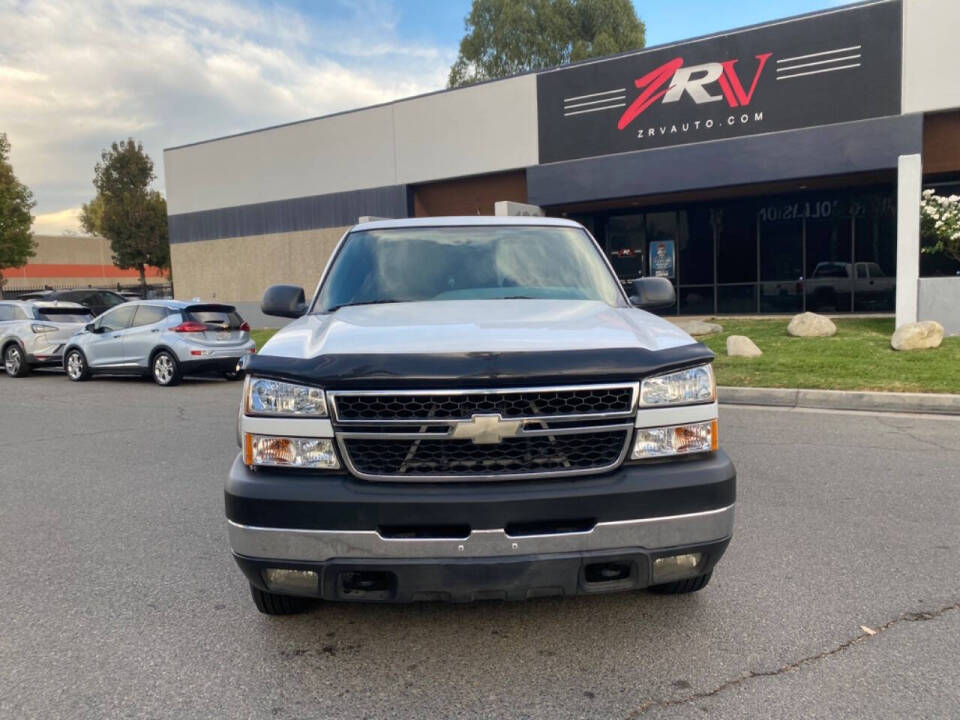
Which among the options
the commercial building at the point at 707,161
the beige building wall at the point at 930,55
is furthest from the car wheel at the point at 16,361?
the beige building wall at the point at 930,55

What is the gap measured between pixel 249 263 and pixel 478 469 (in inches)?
Result: 1036

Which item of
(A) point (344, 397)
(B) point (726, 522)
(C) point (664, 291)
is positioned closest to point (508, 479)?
(A) point (344, 397)

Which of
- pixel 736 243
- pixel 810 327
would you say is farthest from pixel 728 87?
pixel 810 327

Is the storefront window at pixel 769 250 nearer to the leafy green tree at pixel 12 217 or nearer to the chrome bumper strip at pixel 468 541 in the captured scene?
the chrome bumper strip at pixel 468 541

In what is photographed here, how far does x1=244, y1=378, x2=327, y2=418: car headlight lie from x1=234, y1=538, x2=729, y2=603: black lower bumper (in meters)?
0.55

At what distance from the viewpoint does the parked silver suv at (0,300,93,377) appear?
52.1 feet

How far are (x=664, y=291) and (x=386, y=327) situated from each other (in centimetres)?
207

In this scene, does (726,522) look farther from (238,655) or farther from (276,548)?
(238,655)

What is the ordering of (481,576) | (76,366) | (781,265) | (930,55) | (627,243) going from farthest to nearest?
1. (627,243)
2. (781,265)
3. (930,55)
4. (76,366)
5. (481,576)

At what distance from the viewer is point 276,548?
9.02ft

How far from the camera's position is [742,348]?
40.1 ft

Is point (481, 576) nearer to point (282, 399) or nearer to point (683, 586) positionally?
point (282, 399)

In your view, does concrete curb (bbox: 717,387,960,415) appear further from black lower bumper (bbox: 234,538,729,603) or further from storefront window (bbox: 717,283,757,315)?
storefront window (bbox: 717,283,757,315)

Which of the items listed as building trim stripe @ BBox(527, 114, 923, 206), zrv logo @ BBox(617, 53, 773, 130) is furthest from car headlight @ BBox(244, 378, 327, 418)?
zrv logo @ BBox(617, 53, 773, 130)
